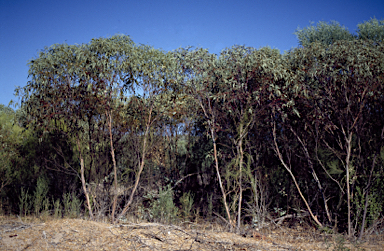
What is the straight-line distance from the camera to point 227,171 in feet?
19.5

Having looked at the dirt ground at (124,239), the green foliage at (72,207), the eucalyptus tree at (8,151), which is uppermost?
the eucalyptus tree at (8,151)

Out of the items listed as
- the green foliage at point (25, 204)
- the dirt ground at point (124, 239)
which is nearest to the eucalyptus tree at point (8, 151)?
the green foliage at point (25, 204)

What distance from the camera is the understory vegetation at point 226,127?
574cm

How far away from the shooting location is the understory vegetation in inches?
226

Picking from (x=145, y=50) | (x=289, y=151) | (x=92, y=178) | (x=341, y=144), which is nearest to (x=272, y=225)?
(x=289, y=151)

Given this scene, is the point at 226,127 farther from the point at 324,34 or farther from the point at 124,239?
the point at 324,34

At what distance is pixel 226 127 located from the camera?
6.29 meters

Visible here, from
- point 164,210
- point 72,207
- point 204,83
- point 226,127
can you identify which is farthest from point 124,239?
point 204,83

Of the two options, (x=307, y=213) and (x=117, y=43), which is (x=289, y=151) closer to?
(x=307, y=213)

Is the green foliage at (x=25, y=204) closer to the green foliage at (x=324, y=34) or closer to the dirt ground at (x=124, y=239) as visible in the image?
the dirt ground at (x=124, y=239)

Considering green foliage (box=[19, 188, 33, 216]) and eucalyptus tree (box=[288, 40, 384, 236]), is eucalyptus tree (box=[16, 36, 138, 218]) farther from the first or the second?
eucalyptus tree (box=[288, 40, 384, 236])

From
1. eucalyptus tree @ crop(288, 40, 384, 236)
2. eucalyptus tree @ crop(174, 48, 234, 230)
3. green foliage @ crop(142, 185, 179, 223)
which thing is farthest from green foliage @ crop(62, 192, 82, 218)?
eucalyptus tree @ crop(288, 40, 384, 236)

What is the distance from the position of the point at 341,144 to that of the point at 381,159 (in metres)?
0.76

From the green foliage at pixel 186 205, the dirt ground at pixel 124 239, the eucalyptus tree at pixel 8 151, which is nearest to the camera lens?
the dirt ground at pixel 124 239
